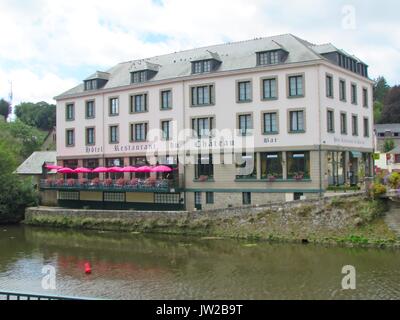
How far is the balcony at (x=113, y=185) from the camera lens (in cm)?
3841

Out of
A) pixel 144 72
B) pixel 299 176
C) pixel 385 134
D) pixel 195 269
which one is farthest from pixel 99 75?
pixel 385 134

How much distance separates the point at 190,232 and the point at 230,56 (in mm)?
14592

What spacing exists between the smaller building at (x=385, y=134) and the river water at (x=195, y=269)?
164 feet

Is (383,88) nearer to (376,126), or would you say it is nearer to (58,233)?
(376,126)

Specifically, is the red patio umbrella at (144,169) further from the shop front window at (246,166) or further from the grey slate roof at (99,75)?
the grey slate roof at (99,75)

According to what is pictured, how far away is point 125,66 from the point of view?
47.3 m

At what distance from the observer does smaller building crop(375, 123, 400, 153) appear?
240 feet

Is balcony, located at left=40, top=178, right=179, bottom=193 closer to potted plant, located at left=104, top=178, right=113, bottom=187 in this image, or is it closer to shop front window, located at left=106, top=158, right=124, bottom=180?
potted plant, located at left=104, top=178, right=113, bottom=187

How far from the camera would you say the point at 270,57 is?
3559cm

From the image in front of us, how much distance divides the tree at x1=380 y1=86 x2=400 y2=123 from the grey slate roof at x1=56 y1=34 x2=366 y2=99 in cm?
5349

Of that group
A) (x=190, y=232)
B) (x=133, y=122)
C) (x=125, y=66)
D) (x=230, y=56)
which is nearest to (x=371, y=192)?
(x=190, y=232)

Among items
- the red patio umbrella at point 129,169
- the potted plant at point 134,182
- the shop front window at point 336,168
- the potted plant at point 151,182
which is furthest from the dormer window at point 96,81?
the shop front window at point 336,168

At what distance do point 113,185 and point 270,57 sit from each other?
16164mm

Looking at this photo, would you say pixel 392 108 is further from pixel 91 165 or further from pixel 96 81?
pixel 91 165
